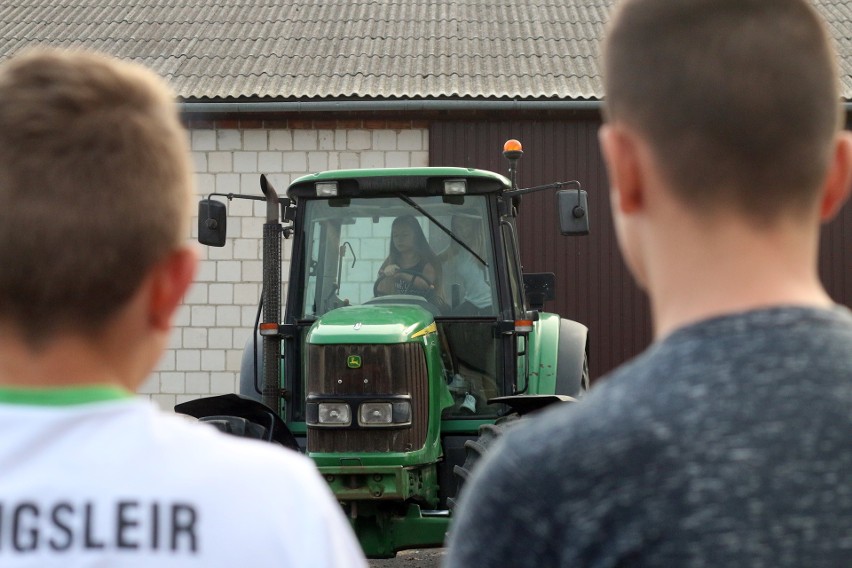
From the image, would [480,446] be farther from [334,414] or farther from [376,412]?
[334,414]

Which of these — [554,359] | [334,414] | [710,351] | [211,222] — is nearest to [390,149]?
[554,359]

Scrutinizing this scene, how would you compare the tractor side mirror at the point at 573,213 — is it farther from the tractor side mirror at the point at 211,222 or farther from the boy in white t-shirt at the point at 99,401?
the boy in white t-shirt at the point at 99,401

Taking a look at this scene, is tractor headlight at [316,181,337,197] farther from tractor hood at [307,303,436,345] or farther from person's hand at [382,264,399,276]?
tractor hood at [307,303,436,345]

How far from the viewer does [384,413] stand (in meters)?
5.65

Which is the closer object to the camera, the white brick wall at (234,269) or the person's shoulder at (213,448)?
the person's shoulder at (213,448)

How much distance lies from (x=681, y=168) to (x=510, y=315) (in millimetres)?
5006

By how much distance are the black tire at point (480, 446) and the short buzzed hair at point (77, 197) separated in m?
3.99

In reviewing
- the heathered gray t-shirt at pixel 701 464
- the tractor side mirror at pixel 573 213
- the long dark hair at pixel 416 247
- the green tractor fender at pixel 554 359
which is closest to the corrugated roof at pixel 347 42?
the green tractor fender at pixel 554 359

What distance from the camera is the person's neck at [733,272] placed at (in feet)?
3.91

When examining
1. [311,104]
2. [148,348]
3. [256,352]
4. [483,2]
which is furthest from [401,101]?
[148,348]

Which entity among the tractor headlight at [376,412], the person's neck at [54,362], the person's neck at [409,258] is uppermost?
the person's neck at [54,362]

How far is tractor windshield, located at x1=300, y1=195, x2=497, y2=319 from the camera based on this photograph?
6.23 metres

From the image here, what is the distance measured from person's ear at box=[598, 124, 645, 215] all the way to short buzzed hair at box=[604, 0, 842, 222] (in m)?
0.03

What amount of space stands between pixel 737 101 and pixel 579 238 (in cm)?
1206
